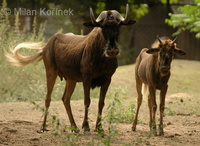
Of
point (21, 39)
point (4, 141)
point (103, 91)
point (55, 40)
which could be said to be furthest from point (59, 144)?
point (21, 39)

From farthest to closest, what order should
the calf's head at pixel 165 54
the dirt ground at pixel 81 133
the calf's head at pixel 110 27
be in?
the calf's head at pixel 165 54 < the calf's head at pixel 110 27 < the dirt ground at pixel 81 133

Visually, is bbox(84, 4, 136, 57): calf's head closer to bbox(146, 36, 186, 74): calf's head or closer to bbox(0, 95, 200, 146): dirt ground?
bbox(146, 36, 186, 74): calf's head

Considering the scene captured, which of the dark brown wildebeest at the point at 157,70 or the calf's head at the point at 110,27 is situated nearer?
the calf's head at the point at 110,27

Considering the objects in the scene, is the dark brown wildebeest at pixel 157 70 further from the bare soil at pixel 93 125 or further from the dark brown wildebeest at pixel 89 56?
the dark brown wildebeest at pixel 89 56

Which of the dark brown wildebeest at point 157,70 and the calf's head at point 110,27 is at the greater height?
the calf's head at point 110,27

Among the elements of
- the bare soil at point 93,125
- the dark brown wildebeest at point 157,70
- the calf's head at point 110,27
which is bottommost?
the bare soil at point 93,125

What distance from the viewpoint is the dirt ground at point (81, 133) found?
20.8 ft

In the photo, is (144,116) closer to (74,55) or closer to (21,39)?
(74,55)

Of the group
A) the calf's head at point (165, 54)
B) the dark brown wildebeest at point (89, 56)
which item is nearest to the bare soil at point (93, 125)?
the dark brown wildebeest at point (89, 56)

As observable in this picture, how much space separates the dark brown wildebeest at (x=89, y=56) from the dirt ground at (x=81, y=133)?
0.38m

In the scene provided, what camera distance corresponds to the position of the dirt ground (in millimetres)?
6340

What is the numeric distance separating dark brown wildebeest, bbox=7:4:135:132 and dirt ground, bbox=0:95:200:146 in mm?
385

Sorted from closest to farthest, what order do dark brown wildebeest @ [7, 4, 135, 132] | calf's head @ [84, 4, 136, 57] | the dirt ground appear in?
1. the dirt ground
2. calf's head @ [84, 4, 136, 57]
3. dark brown wildebeest @ [7, 4, 135, 132]

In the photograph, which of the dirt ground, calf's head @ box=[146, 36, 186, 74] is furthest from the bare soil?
calf's head @ box=[146, 36, 186, 74]
